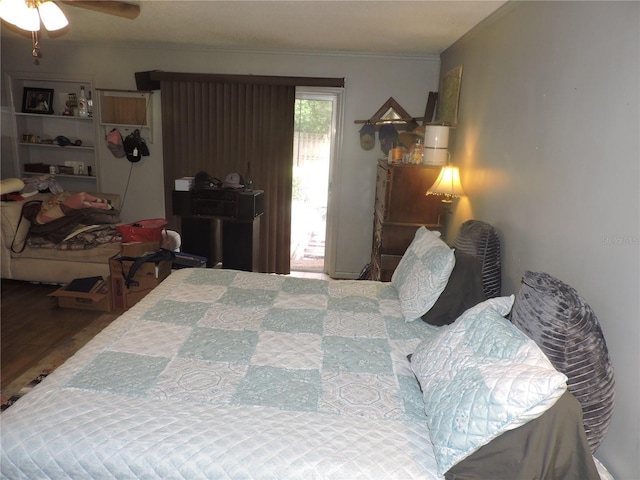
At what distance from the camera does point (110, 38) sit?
4.44 m

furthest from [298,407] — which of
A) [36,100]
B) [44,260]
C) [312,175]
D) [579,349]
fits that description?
[36,100]

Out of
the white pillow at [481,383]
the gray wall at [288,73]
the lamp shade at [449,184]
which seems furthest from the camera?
the gray wall at [288,73]

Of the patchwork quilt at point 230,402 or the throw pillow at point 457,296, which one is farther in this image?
the throw pillow at point 457,296

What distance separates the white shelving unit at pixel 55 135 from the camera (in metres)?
4.84

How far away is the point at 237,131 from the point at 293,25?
1.51 meters

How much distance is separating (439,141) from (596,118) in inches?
72.8

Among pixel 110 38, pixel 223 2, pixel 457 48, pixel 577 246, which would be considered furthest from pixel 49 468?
pixel 110 38

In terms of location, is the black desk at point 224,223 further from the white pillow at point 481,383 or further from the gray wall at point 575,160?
the white pillow at point 481,383

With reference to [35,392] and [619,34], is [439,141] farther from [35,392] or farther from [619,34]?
[35,392]

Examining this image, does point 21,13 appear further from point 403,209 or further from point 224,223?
point 403,209

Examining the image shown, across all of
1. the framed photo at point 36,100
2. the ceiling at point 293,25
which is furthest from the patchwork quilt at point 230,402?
the framed photo at point 36,100

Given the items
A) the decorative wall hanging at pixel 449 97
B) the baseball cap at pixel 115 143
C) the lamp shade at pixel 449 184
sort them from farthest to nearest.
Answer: the baseball cap at pixel 115 143 → the decorative wall hanging at pixel 449 97 → the lamp shade at pixel 449 184

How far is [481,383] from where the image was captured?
1288mm

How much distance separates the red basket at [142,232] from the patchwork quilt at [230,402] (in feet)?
6.36
